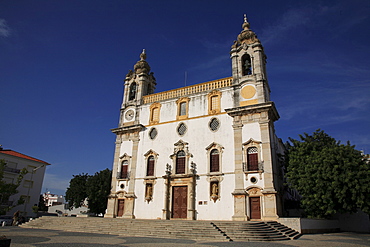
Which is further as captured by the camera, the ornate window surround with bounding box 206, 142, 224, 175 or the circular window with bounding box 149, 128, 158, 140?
the circular window with bounding box 149, 128, 158, 140

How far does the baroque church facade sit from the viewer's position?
67.3 feet

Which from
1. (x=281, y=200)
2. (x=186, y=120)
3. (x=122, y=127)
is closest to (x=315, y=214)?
(x=281, y=200)

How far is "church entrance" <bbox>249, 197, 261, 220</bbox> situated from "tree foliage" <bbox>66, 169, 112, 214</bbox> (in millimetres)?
17965

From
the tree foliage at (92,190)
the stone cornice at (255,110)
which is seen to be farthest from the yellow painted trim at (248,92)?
the tree foliage at (92,190)

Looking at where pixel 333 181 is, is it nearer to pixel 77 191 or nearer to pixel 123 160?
pixel 123 160

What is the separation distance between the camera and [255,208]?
19719 mm

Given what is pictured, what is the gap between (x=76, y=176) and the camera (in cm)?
3456

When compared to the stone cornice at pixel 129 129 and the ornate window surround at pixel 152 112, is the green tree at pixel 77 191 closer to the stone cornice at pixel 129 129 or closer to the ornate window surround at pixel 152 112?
the stone cornice at pixel 129 129

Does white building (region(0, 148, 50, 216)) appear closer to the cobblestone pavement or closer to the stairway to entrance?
the stairway to entrance

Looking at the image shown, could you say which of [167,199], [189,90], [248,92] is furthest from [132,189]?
[248,92]

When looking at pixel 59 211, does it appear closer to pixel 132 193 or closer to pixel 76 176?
pixel 76 176

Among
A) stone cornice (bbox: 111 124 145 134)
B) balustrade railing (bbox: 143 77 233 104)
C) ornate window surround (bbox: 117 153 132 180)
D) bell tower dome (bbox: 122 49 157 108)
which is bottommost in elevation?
ornate window surround (bbox: 117 153 132 180)

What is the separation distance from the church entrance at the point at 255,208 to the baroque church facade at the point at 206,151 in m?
0.07

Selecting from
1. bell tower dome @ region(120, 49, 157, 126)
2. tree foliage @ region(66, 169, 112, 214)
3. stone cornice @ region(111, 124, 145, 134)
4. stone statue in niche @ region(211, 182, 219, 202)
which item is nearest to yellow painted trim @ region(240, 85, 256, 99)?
stone statue in niche @ region(211, 182, 219, 202)
